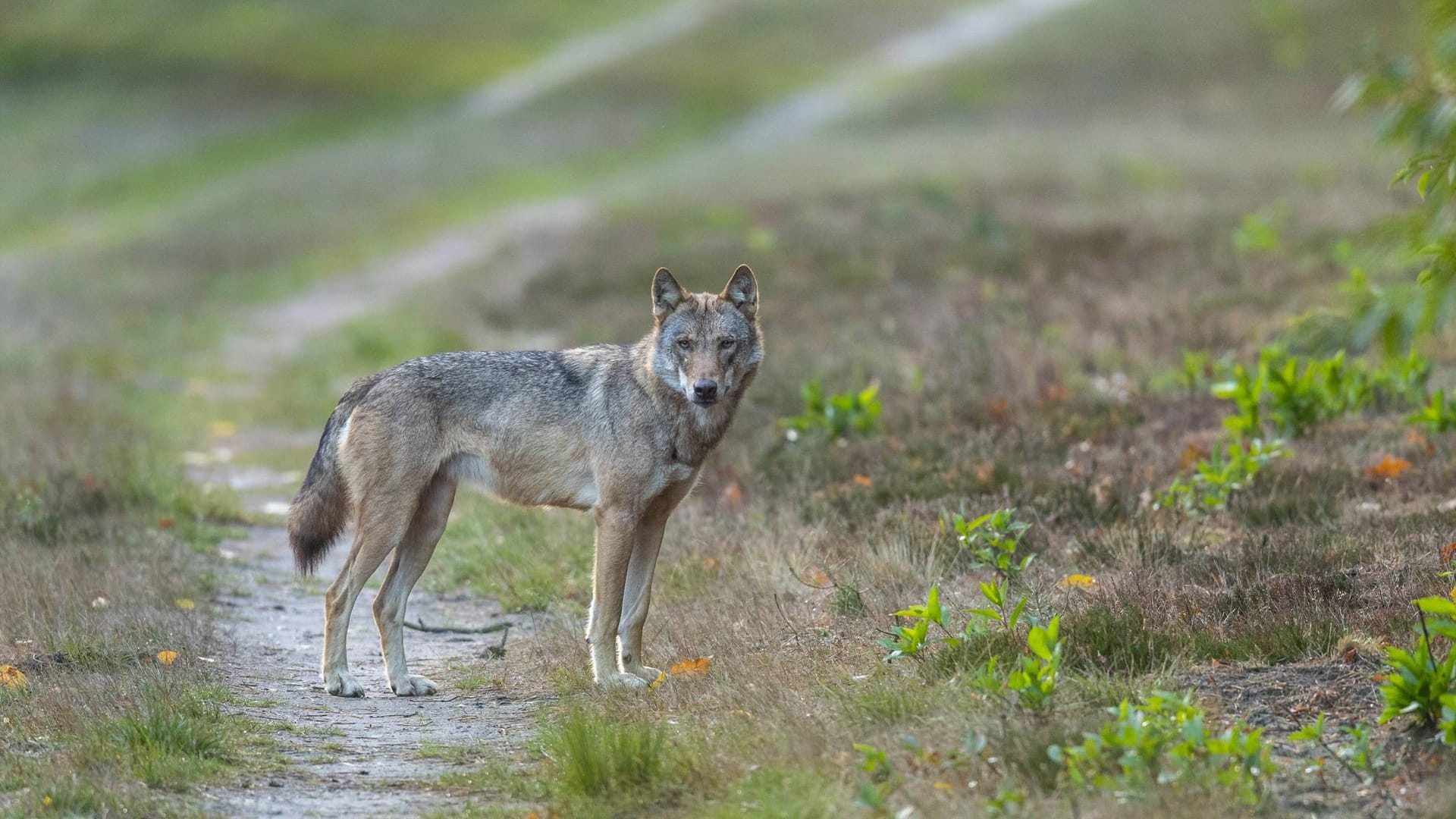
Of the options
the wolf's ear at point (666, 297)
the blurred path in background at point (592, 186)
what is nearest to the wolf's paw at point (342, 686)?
the wolf's ear at point (666, 297)

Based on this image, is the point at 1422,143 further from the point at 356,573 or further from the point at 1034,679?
the point at 356,573

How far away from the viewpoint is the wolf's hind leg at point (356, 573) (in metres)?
7.79

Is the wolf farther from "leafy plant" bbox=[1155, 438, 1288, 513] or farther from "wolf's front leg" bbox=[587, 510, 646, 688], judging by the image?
"leafy plant" bbox=[1155, 438, 1288, 513]

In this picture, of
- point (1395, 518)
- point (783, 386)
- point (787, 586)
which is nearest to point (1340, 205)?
point (783, 386)

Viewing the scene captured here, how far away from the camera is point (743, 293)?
27.2ft

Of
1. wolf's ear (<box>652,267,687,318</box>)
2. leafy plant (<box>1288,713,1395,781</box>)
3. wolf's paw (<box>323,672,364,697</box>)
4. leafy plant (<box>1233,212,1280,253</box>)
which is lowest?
wolf's paw (<box>323,672,364,697</box>)

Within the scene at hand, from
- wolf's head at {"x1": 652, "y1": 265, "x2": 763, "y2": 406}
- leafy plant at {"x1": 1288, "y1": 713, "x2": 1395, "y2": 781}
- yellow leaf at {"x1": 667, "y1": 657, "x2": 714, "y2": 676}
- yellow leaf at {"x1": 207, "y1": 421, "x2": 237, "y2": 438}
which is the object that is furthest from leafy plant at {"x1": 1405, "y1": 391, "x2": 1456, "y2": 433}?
yellow leaf at {"x1": 207, "y1": 421, "x2": 237, "y2": 438}

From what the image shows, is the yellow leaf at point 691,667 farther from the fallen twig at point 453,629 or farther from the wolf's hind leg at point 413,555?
the fallen twig at point 453,629

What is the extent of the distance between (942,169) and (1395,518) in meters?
19.9

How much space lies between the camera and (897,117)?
41031 millimetres

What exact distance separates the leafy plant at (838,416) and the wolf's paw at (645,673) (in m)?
3.69

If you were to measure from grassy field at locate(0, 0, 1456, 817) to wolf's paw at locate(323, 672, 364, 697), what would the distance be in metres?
0.61

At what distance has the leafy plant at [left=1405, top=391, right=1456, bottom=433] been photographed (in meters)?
9.54

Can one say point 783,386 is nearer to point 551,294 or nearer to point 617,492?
point 617,492
